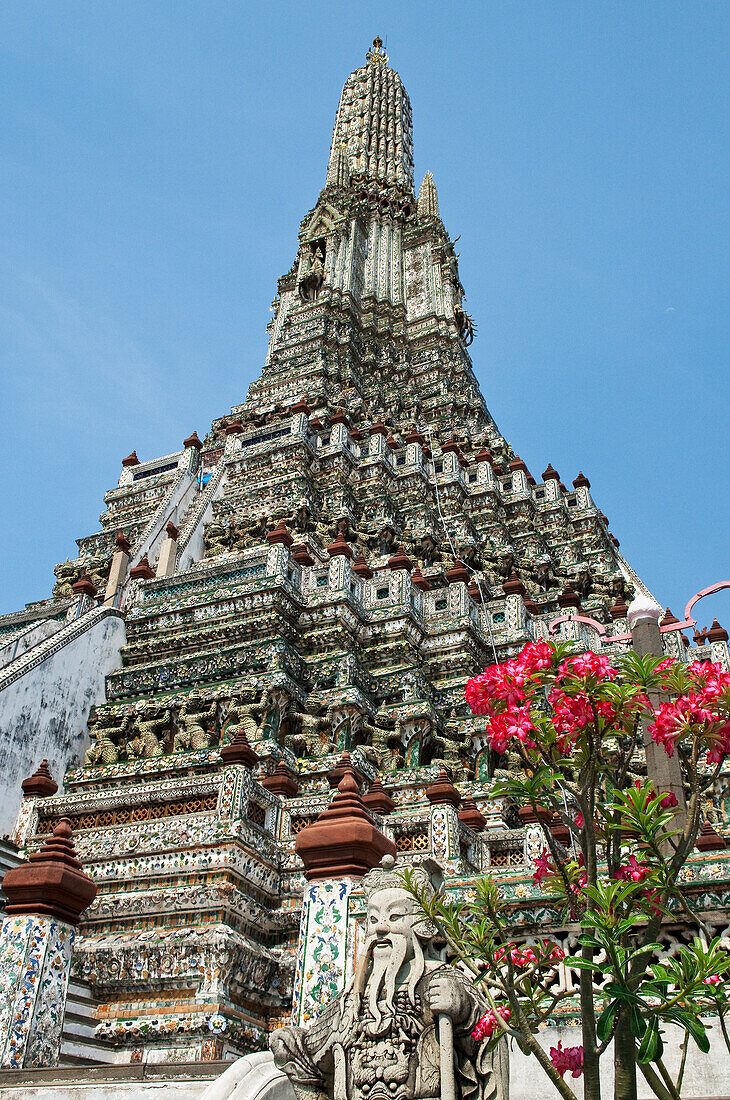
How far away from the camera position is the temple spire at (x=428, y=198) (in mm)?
46106

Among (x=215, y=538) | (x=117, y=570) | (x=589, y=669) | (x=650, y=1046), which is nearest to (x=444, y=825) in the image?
(x=589, y=669)

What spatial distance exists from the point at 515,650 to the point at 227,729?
529 cm

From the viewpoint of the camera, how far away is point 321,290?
37594mm

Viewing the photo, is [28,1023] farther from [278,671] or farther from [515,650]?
[515,650]

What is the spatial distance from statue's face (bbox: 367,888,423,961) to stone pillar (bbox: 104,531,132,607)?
50.6 feet

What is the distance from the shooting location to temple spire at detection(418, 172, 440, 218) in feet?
151

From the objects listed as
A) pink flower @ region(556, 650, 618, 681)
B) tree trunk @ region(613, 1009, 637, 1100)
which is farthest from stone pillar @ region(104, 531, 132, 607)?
tree trunk @ region(613, 1009, 637, 1100)

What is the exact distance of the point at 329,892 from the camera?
7.57 meters

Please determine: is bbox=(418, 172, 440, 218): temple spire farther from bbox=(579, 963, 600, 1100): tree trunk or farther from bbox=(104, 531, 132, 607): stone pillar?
bbox=(579, 963, 600, 1100): tree trunk

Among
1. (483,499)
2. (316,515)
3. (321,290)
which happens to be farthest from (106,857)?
(321,290)

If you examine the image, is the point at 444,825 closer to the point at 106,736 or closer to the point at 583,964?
the point at 583,964

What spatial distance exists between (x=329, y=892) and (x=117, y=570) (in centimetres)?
1425

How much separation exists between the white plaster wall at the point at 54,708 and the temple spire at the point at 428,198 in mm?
33307

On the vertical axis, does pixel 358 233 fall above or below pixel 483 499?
above
